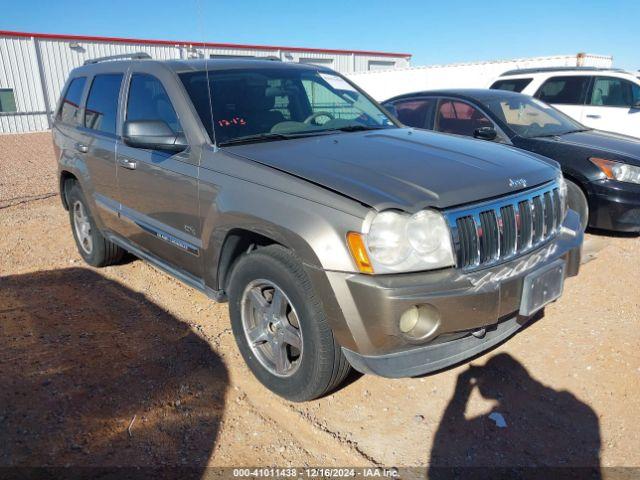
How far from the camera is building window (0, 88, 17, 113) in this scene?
2042cm

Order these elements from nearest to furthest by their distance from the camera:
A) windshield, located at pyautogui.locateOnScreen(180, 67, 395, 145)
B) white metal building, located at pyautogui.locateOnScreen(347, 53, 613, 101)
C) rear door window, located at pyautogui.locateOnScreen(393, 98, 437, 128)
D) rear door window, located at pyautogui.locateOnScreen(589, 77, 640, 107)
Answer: windshield, located at pyautogui.locateOnScreen(180, 67, 395, 145) < rear door window, located at pyautogui.locateOnScreen(393, 98, 437, 128) < rear door window, located at pyautogui.locateOnScreen(589, 77, 640, 107) < white metal building, located at pyautogui.locateOnScreen(347, 53, 613, 101)

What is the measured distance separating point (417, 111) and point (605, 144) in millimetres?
2289

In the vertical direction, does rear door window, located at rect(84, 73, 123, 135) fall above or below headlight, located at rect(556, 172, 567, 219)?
above

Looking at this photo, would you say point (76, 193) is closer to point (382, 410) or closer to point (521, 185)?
point (382, 410)

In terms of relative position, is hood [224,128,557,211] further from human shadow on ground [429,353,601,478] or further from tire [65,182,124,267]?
tire [65,182,124,267]

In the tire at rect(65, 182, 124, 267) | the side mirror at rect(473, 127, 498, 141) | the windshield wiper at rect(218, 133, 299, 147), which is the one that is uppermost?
the windshield wiper at rect(218, 133, 299, 147)

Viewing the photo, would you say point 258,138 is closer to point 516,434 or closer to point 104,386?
point 104,386

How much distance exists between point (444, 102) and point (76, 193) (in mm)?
4448

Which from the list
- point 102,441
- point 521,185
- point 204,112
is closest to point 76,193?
point 204,112

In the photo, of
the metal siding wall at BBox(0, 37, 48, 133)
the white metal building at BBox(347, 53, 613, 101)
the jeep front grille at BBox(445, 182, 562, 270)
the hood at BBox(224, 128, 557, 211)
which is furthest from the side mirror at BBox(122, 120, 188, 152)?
the metal siding wall at BBox(0, 37, 48, 133)

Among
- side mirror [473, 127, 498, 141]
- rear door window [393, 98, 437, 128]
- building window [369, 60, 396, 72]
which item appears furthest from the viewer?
building window [369, 60, 396, 72]

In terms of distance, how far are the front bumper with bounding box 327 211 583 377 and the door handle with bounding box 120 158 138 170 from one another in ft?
6.79

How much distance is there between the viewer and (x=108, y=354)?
3.44 meters

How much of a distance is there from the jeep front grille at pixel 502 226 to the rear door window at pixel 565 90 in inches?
261
